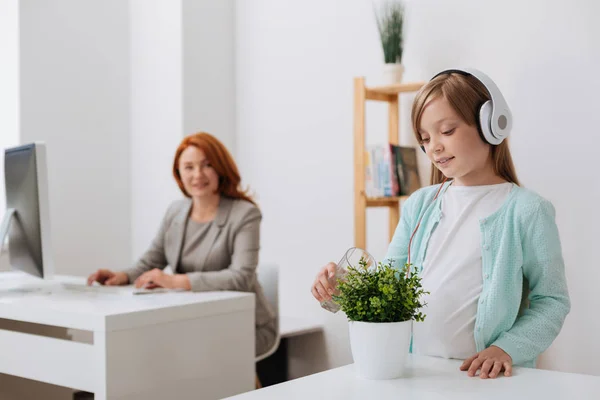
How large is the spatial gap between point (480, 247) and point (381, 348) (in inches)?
15.3

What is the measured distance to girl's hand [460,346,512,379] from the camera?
129 centimetres

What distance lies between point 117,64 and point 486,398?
350 centimetres

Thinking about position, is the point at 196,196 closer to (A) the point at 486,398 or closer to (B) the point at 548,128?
(B) the point at 548,128

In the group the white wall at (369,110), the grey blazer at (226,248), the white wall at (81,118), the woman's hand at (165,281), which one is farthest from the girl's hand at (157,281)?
the white wall at (81,118)

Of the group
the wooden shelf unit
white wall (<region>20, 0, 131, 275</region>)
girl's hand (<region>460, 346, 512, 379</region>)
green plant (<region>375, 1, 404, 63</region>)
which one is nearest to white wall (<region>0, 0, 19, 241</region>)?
white wall (<region>20, 0, 131, 275</region>)

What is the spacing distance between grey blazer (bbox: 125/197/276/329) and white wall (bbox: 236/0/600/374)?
0.86 m

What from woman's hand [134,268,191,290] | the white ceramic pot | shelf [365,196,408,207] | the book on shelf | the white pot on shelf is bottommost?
woman's hand [134,268,191,290]

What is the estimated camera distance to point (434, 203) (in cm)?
162

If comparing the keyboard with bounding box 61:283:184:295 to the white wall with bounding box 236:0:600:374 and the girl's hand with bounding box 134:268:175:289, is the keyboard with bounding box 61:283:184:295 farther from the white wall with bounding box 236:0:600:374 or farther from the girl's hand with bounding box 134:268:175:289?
the white wall with bounding box 236:0:600:374

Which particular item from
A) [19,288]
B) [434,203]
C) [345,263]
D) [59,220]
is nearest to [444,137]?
[434,203]

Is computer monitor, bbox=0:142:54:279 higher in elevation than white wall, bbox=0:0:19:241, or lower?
lower

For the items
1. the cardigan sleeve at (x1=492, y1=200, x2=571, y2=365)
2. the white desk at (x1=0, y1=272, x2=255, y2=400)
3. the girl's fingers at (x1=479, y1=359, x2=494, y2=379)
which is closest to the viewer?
the girl's fingers at (x1=479, y1=359, x2=494, y2=379)

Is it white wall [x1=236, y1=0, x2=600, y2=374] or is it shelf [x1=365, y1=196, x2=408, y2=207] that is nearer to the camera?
white wall [x1=236, y1=0, x2=600, y2=374]

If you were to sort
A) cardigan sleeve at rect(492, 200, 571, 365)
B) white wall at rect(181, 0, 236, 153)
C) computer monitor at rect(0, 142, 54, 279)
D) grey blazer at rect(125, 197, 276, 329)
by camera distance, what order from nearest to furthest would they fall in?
cardigan sleeve at rect(492, 200, 571, 365)
computer monitor at rect(0, 142, 54, 279)
grey blazer at rect(125, 197, 276, 329)
white wall at rect(181, 0, 236, 153)
